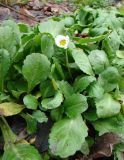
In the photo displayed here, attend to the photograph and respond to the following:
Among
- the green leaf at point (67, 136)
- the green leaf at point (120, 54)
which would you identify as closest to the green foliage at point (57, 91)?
the green leaf at point (67, 136)

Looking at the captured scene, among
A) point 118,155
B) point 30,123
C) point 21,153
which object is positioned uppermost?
point 30,123

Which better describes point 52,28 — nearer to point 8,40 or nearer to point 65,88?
point 8,40

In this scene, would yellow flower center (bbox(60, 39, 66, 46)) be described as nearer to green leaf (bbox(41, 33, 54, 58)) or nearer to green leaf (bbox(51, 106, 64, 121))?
green leaf (bbox(41, 33, 54, 58))

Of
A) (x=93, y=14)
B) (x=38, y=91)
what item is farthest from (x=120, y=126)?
(x=93, y=14)

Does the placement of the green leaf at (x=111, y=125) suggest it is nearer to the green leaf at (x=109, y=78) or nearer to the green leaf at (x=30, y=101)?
the green leaf at (x=109, y=78)

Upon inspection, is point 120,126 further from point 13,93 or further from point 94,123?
point 13,93

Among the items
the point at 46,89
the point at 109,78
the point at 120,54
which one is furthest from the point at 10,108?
the point at 120,54
